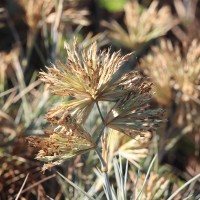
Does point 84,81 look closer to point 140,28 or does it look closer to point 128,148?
point 128,148

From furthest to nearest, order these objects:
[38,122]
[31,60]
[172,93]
Result: [31,60] → [172,93] → [38,122]

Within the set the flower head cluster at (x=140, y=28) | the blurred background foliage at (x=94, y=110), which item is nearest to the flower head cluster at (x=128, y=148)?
the blurred background foliage at (x=94, y=110)

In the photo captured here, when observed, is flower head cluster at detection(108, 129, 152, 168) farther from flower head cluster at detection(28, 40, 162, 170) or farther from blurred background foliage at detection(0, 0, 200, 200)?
flower head cluster at detection(28, 40, 162, 170)

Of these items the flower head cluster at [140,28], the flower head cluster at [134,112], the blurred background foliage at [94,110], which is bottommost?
the blurred background foliage at [94,110]

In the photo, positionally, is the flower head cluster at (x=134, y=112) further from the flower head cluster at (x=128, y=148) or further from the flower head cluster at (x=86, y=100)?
the flower head cluster at (x=128, y=148)

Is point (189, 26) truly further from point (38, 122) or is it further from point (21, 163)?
point (21, 163)

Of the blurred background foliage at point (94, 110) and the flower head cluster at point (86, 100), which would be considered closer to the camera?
the flower head cluster at point (86, 100)

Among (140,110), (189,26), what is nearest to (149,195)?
(140,110)

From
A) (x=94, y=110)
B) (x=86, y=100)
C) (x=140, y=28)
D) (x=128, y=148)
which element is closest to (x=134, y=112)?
(x=86, y=100)
